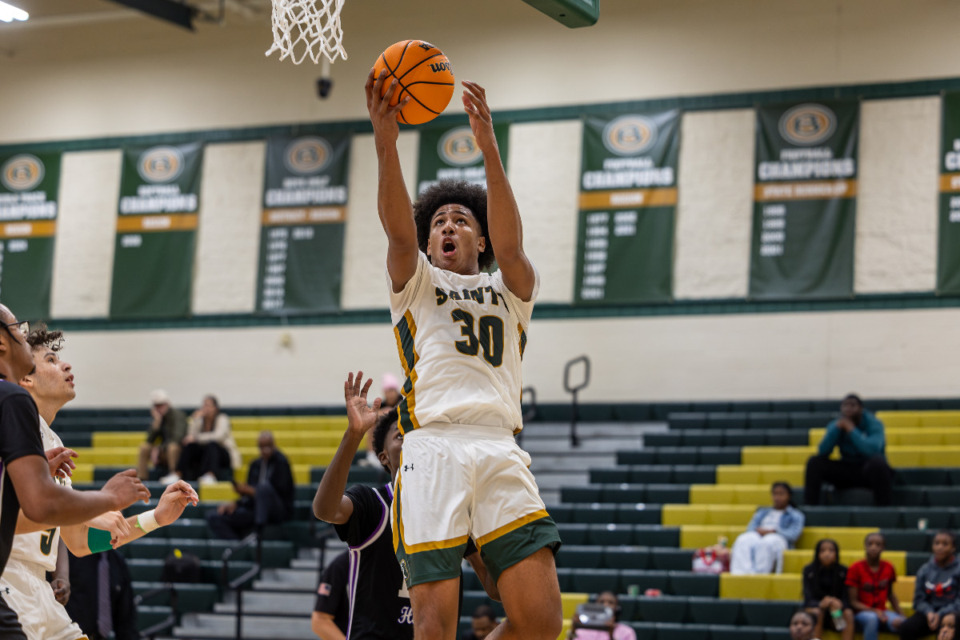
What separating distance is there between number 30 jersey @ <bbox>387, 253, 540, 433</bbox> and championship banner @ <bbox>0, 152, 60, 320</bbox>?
15704mm

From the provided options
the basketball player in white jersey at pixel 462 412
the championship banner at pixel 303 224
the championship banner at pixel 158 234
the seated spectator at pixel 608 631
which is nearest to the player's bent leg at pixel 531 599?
the basketball player in white jersey at pixel 462 412

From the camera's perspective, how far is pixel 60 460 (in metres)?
4.11

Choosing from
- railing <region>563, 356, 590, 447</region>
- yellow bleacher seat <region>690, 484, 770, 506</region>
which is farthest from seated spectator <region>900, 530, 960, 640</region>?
railing <region>563, 356, 590, 447</region>

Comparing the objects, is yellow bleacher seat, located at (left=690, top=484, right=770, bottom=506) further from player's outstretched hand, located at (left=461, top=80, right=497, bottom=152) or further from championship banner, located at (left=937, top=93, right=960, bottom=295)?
Result: player's outstretched hand, located at (left=461, top=80, right=497, bottom=152)

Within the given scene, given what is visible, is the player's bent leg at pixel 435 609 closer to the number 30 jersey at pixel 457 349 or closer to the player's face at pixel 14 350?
the number 30 jersey at pixel 457 349

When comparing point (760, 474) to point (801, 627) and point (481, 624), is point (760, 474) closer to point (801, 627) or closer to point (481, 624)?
point (801, 627)

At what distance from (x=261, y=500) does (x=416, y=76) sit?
29.5 ft

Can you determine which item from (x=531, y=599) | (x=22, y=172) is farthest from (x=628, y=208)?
(x=531, y=599)

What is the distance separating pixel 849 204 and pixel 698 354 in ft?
8.63

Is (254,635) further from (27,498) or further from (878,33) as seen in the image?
(878,33)

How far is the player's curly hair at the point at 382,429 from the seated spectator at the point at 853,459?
741cm

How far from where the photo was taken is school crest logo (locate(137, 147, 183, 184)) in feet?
61.3

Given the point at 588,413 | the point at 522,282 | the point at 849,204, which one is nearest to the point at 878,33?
the point at 849,204

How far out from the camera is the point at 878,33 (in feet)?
51.7
